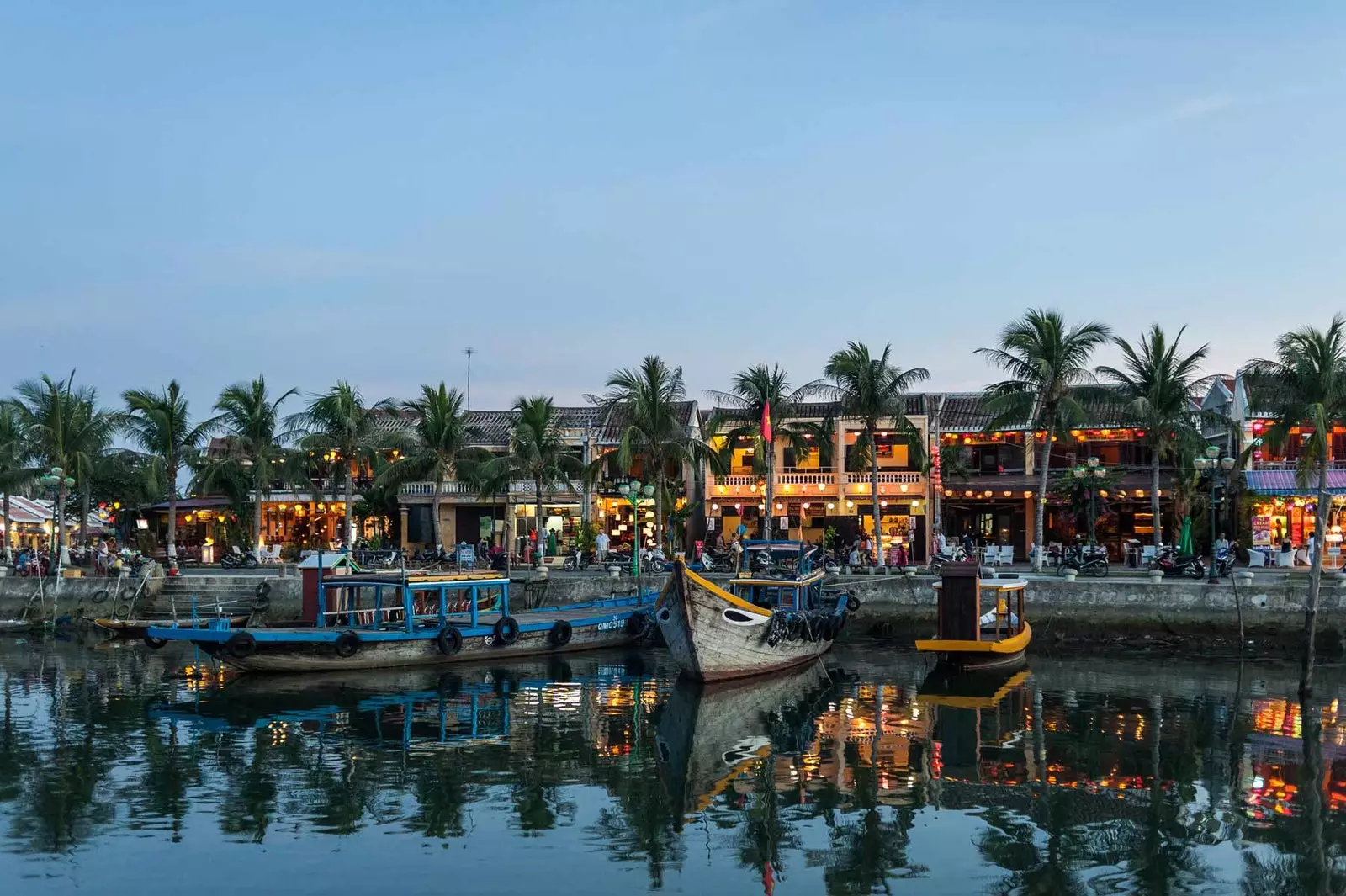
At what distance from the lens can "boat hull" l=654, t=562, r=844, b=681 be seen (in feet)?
89.4

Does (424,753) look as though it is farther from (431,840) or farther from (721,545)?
(721,545)

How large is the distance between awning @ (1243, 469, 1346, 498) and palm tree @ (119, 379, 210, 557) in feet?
135

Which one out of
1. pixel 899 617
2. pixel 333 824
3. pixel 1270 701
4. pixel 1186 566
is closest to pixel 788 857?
pixel 333 824

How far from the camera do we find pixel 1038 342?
1570 inches

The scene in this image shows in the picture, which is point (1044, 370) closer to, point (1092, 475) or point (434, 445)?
point (1092, 475)

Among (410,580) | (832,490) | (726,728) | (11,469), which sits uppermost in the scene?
(11,469)

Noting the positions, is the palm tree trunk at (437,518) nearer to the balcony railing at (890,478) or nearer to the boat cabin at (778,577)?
the boat cabin at (778,577)

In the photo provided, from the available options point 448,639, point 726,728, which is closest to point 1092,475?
point 448,639

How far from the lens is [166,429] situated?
46.7 m

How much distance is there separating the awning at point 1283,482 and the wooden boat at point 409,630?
25.2 metres

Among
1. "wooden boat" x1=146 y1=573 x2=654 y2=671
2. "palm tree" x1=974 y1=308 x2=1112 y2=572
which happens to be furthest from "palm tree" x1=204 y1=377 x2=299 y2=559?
"palm tree" x1=974 y1=308 x2=1112 y2=572

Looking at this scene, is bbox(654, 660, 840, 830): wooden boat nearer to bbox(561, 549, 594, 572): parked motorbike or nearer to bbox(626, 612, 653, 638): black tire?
bbox(626, 612, 653, 638): black tire

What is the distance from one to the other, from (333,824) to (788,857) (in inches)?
242

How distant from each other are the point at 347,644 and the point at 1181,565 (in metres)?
25.5
